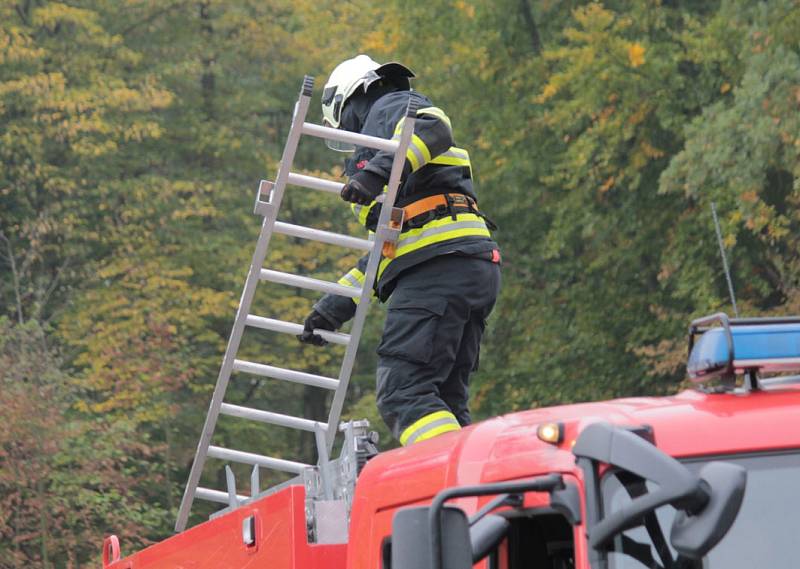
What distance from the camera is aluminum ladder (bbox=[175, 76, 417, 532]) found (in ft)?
16.3

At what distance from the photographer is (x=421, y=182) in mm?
5289

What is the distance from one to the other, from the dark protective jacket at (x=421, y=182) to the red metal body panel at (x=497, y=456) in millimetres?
1197

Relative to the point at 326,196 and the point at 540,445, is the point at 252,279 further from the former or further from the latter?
the point at 326,196

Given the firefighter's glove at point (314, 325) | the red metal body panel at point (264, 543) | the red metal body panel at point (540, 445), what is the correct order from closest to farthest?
the red metal body panel at point (540, 445), the red metal body panel at point (264, 543), the firefighter's glove at point (314, 325)

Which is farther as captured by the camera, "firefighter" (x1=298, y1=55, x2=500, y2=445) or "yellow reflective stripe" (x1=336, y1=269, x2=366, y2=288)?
"yellow reflective stripe" (x1=336, y1=269, x2=366, y2=288)

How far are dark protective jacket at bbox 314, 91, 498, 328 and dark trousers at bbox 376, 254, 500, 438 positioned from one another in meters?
0.05

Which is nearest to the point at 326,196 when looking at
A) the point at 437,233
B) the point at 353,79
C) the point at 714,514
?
the point at 353,79

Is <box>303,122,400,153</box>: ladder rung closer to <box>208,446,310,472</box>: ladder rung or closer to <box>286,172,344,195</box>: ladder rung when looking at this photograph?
<box>286,172,344,195</box>: ladder rung

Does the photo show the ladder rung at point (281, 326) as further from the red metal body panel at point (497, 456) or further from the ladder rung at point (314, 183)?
the red metal body panel at point (497, 456)

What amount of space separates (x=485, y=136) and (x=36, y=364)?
31.3ft

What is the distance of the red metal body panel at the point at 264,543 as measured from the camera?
3975mm

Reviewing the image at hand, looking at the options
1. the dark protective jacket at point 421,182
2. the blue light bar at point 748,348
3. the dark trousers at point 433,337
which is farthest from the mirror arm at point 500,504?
the dark protective jacket at point 421,182

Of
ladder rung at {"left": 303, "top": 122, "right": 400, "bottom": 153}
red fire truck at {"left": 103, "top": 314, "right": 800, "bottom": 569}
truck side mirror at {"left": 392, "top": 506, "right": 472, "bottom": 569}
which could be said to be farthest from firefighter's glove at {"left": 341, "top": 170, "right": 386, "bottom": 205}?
truck side mirror at {"left": 392, "top": 506, "right": 472, "bottom": 569}

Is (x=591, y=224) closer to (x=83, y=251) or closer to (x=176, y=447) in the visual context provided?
(x=176, y=447)
